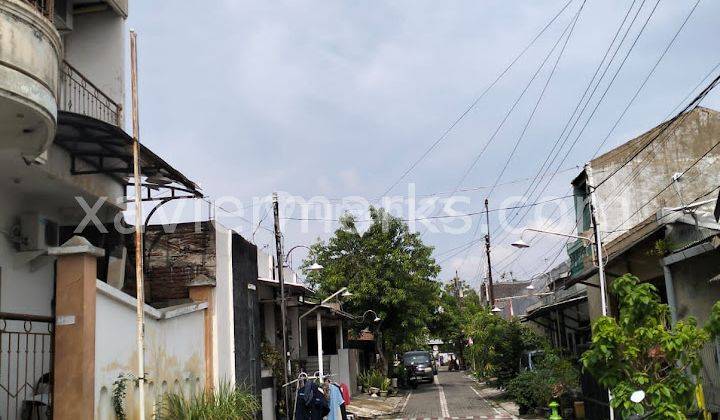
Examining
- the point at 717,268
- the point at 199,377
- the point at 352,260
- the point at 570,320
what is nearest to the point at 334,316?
the point at 352,260

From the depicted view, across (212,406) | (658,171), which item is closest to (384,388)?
(658,171)

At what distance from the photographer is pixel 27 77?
7215 millimetres

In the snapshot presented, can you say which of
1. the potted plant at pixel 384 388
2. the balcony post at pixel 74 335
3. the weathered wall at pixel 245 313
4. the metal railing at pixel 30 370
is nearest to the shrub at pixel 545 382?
the weathered wall at pixel 245 313

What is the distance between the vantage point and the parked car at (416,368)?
126 feet

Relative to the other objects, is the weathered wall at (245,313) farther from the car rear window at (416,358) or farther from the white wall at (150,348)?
the car rear window at (416,358)

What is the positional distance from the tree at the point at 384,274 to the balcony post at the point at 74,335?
23.9 metres

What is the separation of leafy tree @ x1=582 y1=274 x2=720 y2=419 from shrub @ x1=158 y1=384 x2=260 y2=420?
6036 mm

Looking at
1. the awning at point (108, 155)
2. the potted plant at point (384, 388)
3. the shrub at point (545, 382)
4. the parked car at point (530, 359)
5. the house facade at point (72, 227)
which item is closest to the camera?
the house facade at point (72, 227)

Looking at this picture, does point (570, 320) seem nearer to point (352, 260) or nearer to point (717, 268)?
point (352, 260)

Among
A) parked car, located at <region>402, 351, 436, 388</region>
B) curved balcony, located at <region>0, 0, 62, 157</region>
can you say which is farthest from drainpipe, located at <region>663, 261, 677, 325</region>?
parked car, located at <region>402, 351, 436, 388</region>

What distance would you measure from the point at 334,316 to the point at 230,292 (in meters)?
11.4

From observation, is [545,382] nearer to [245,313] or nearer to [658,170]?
[658,170]

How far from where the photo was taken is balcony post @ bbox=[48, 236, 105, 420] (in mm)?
7520

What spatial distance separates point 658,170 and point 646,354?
1403 cm
